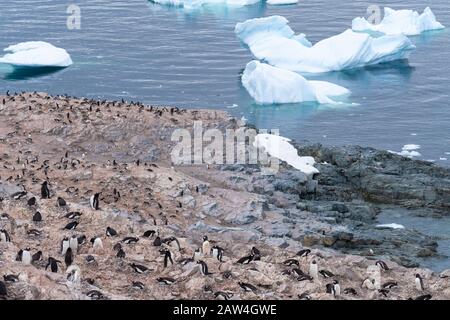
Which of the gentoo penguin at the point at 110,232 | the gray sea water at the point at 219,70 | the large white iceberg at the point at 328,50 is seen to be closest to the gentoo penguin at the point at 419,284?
the gentoo penguin at the point at 110,232

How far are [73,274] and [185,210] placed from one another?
1206 centimetres

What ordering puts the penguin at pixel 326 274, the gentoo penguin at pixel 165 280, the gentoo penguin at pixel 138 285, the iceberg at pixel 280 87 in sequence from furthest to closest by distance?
the iceberg at pixel 280 87, the penguin at pixel 326 274, the gentoo penguin at pixel 165 280, the gentoo penguin at pixel 138 285

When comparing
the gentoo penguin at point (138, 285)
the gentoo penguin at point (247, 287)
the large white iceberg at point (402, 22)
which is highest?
the large white iceberg at point (402, 22)

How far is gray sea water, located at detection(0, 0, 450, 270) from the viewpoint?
5634 cm

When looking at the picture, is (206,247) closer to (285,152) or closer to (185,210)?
(185,210)

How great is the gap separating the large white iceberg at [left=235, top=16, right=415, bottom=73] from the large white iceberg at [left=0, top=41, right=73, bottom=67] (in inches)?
670

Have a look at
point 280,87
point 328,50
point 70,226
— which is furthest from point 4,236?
point 328,50

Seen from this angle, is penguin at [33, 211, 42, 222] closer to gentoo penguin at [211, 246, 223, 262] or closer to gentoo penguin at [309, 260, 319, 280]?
gentoo penguin at [211, 246, 223, 262]

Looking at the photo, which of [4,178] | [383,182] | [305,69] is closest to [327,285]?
[4,178]

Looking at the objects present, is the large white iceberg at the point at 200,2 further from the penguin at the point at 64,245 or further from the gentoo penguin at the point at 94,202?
the penguin at the point at 64,245

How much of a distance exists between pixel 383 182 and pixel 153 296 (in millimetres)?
22152

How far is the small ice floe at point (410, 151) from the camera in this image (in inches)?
1950

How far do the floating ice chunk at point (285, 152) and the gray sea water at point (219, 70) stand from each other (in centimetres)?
660
